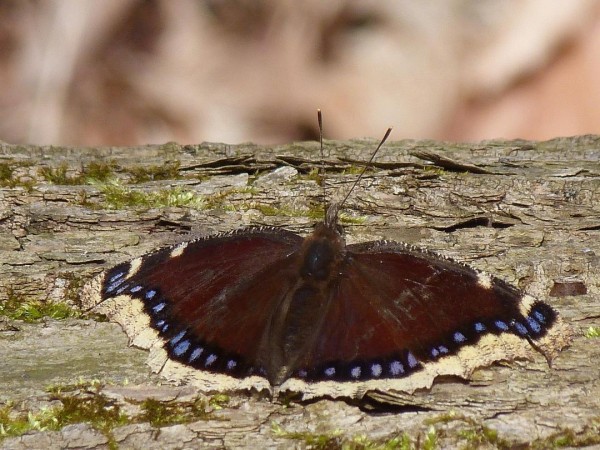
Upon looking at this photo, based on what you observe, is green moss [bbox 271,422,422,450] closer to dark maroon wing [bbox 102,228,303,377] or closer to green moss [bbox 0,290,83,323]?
dark maroon wing [bbox 102,228,303,377]

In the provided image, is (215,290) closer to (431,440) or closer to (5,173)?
(431,440)

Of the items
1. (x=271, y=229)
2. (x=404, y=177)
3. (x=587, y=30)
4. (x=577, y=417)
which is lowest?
(x=577, y=417)

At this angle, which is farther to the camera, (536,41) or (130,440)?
(536,41)

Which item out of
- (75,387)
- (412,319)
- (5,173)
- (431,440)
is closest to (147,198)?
(5,173)

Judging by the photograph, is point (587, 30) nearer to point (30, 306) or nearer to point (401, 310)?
point (401, 310)

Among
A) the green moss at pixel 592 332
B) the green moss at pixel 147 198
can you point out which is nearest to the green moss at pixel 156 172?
the green moss at pixel 147 198

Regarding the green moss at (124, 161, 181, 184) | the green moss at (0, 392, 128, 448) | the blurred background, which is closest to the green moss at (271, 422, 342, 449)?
the green moss at (0, 392, 128, 448)

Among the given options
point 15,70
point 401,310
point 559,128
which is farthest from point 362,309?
point 15,70
